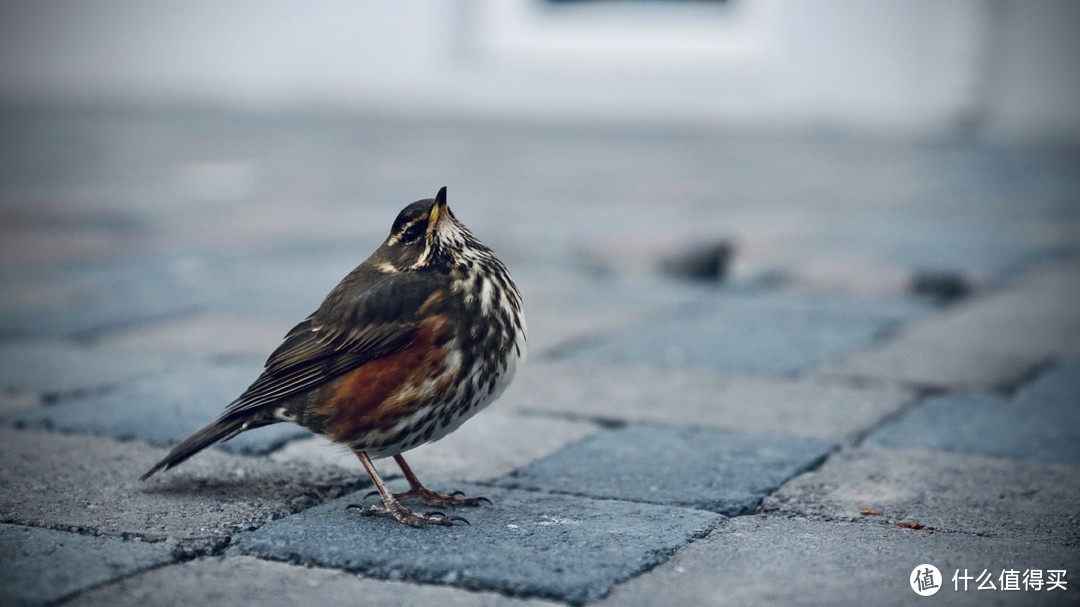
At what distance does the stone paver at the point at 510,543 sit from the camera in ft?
8.19

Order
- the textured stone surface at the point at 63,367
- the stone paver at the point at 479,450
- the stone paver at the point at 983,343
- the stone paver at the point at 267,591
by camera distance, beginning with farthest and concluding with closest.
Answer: the stone paver at the point at 983,343, the textured stone surface at the point at 63,367, the stone paver at the point at 479,450, the stone paver at the point at 267,591

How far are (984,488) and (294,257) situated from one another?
4.28m

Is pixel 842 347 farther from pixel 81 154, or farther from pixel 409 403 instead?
pixel 81 154

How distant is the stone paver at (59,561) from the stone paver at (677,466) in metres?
0.95

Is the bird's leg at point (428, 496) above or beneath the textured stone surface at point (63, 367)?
above

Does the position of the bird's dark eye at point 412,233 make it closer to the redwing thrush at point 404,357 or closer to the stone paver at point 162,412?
the redwing thrush at point 404,357

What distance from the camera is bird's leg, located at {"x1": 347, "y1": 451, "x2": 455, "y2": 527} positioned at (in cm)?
285

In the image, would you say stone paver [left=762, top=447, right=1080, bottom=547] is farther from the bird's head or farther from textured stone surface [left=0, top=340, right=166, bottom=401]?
textured stone surface [left=0, top=340, right=166, bottom=401]

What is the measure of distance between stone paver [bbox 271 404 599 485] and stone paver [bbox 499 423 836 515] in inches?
3.0

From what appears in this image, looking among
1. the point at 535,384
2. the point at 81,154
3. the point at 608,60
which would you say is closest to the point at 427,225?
the point at 535,384

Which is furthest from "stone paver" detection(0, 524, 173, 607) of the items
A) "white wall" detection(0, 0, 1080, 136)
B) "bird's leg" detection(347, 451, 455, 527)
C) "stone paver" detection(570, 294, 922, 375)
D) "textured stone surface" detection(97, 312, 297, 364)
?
"white wall" detection(0, 0, 1080, 136)

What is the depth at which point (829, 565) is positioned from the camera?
2.56m

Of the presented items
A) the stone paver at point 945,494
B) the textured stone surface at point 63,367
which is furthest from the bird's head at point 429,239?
the textured stone surface at point 63,367

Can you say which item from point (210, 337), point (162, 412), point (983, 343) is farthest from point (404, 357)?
point (983, 343)
